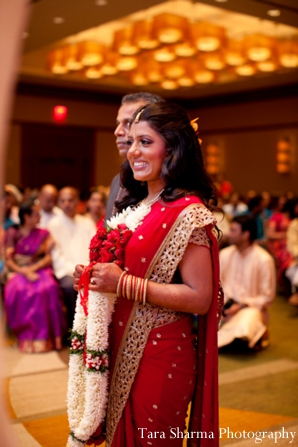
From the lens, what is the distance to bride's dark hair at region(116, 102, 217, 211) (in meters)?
1.70

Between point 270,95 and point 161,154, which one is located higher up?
point 270,95

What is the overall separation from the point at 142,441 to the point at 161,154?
92 centimetres

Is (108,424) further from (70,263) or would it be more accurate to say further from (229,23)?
(229,23)

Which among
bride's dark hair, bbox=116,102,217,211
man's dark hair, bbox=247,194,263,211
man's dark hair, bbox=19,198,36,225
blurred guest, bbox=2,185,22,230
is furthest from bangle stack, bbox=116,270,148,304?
man's dark hair, bbox=247,194,263,211

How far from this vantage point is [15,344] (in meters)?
4.61

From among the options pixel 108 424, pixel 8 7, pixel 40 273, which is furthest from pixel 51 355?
pixel 8 7

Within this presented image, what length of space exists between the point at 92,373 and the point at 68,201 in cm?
351

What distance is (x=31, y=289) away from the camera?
457 centimetres

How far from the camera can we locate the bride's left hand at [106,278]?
1.67m

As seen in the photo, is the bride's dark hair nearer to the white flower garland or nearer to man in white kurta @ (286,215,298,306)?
the white flower garland

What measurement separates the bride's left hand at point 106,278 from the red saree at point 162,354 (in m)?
0.07

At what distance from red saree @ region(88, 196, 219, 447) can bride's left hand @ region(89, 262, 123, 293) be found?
0.07 m

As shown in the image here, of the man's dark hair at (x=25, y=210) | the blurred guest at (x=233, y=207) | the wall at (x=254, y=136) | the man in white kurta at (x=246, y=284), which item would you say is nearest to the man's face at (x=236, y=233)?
the man in white kurta at (x=246, y=284)

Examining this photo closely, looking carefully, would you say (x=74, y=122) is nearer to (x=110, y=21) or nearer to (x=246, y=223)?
(x=110, y=21)
